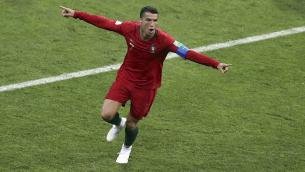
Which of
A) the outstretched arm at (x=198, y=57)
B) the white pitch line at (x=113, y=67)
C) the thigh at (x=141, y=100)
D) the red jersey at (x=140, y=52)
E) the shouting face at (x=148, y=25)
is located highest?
the shouting face at (x=148, y=25)

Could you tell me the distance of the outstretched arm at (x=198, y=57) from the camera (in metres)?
8.68

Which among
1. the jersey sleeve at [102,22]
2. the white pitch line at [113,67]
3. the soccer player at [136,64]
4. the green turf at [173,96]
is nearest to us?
the soccer player at [136,64]

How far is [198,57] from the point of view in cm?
884

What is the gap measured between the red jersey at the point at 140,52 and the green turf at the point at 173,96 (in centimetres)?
102

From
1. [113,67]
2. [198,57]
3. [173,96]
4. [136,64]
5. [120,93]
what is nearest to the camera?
[198,57]

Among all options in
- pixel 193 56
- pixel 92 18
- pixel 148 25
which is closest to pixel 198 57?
pixel 193 56

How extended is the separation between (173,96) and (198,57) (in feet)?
8.18

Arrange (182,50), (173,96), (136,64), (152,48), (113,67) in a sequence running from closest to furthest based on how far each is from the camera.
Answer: (182,50)
(152,48)
(136,64)
(173,96)
(113,67)

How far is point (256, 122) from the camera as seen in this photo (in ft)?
35.0

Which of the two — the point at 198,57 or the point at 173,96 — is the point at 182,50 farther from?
the point at 173,96

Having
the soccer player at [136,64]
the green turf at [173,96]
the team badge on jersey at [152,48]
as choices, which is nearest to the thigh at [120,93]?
the soccer player at [136,64]

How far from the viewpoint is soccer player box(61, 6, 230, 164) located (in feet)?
29.6

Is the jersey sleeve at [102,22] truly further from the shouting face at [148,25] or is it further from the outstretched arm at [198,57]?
the outstretched arm at [198,57]

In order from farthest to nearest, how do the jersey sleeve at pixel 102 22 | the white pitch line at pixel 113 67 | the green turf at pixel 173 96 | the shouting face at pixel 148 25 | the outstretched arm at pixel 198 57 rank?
the white pitch line at pixel 113 67 < the green turf at pixel 173 96 < the jersey sleeve at pixel 102 22 < the shouting face at pixel 148 25 < the outstretched arm at pixel 198 57
